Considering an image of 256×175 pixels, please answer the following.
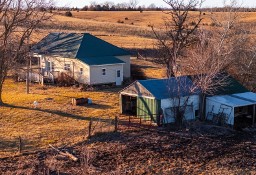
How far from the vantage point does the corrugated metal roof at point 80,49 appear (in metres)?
37.8

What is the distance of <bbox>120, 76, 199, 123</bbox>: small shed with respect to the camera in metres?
25.4

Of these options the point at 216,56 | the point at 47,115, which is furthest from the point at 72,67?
the point at 216,56

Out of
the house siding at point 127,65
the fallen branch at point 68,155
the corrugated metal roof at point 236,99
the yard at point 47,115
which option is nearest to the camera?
the fallen branch at point 68,155

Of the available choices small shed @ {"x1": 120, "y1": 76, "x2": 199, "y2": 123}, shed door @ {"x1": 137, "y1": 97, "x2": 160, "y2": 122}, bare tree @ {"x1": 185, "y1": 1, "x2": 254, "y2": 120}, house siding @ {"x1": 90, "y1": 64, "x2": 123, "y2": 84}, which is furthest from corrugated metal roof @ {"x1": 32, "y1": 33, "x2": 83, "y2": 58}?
shed door @ {"x1": 137, "y1": 97, "x2": 160, "y2": 122}

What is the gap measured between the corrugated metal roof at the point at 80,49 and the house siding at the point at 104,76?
42cm

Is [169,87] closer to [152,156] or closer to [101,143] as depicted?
[101,143]

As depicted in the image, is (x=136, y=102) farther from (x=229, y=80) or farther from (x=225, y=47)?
(x=225, y=47)

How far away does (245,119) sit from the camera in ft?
89.6

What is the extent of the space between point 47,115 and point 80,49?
39.8ft

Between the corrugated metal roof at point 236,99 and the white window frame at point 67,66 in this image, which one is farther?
the white window frame at point 67,66

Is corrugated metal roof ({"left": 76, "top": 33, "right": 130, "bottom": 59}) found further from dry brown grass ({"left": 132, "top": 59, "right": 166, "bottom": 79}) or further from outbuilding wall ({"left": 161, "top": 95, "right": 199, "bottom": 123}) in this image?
outbuilding wall ({"left": 161, "top": 95, "right": 199, "bottom": 123})

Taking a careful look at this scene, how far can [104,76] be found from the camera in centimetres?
3728

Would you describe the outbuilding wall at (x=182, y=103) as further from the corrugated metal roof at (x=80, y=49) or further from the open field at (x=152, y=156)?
the corrugated metal roof at (x=80, y=49)

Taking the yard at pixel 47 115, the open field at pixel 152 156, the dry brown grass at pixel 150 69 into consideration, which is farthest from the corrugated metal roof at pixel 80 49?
the open field at pixel 152 156
